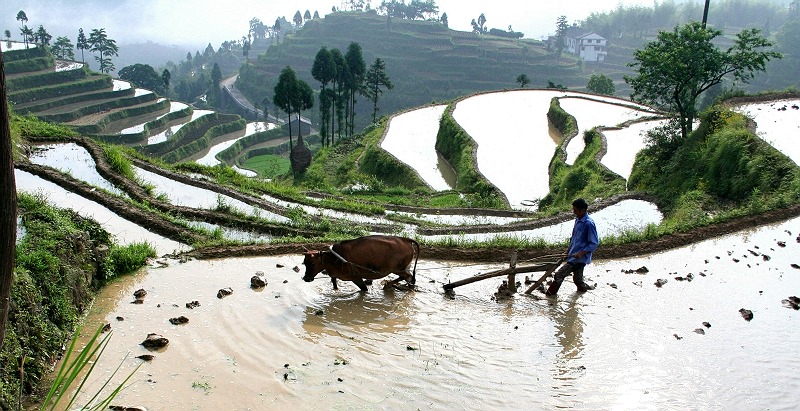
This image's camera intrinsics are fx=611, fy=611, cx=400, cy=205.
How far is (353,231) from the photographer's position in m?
15.4

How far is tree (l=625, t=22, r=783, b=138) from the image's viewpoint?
21469mm

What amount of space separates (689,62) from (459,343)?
17.8 meters

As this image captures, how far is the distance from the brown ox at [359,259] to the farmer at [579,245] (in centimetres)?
261

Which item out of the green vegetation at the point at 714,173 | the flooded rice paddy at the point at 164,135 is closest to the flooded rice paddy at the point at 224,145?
the flooded rice paddy at the point at 164,135

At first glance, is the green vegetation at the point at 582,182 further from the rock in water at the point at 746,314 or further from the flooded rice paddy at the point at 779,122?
the rock in water at the point at 746,314

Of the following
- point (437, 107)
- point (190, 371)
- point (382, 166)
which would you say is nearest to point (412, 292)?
point (190, 371)

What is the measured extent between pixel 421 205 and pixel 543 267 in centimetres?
1332

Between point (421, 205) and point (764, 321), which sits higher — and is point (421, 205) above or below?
below

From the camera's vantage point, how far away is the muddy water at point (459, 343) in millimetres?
7117

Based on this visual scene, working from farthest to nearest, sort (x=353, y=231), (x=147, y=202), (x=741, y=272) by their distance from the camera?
(x=147, y=202), (x=353, y=231), (x=741, y=272)

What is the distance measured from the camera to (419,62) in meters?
118

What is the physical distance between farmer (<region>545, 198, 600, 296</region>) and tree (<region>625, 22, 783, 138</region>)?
569 inches

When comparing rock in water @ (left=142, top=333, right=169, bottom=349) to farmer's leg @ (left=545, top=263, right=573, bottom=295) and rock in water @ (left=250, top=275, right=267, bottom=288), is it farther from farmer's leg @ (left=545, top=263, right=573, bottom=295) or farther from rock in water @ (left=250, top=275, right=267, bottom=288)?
farmer's leg @ (left=545, top=263, right=573, bottom=295)

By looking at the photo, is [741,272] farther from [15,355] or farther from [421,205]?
[421,205]
